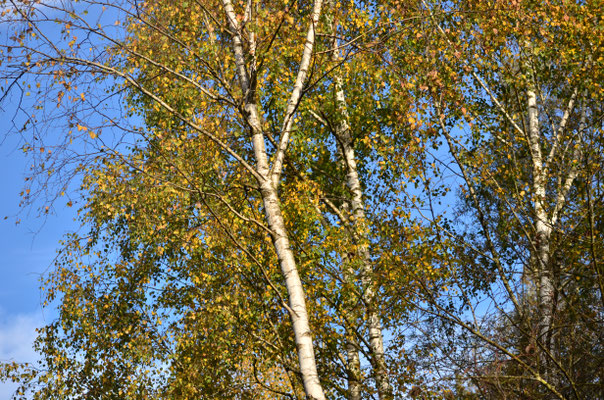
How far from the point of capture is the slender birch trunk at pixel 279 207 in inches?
255

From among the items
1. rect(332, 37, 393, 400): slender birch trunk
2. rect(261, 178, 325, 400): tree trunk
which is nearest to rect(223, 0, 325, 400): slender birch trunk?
rect(261, 178, 325, 400): tree trunk

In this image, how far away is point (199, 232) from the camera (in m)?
13.2

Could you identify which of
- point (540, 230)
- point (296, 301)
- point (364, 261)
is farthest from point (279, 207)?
point (540, 230)

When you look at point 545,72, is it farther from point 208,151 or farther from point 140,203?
point 140,203

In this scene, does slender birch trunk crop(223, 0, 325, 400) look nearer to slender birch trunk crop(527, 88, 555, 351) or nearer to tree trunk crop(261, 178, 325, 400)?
tree trunk crop(261, 178, 325, 400)

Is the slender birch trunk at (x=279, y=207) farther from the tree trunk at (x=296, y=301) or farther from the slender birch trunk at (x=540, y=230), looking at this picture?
the slender birch trunk at (x=540, y=230)

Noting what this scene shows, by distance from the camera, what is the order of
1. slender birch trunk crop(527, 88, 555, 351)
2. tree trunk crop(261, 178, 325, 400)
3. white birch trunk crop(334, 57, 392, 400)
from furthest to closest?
white birch trunk crop(334, 57, 392, 400), slender birch trunk crop(527, 88, 555, 351), tree trunk crop(261, 178, 325, 400)

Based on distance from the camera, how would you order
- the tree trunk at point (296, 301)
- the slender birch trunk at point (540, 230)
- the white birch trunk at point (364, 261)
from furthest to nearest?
1. the white birch trunk at point (364, 261)
2. the slender birch trunk at point (540, 230)
3. the tree trunk at point (296, 301)

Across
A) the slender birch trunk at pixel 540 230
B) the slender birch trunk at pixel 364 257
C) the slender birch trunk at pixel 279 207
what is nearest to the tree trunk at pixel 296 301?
the slender birch trunk at pixel 279 207

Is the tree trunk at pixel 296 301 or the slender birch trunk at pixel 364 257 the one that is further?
the slender birch trunk at pixel 364 257

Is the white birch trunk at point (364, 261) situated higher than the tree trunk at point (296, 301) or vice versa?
the white birch trunk at point (364, 261)

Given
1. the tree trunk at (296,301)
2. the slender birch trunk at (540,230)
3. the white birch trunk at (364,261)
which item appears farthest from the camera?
the white birch trunk at (364,261)

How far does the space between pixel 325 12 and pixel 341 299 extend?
5633 mm

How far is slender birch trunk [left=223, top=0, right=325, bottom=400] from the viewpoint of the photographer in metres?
6.48
